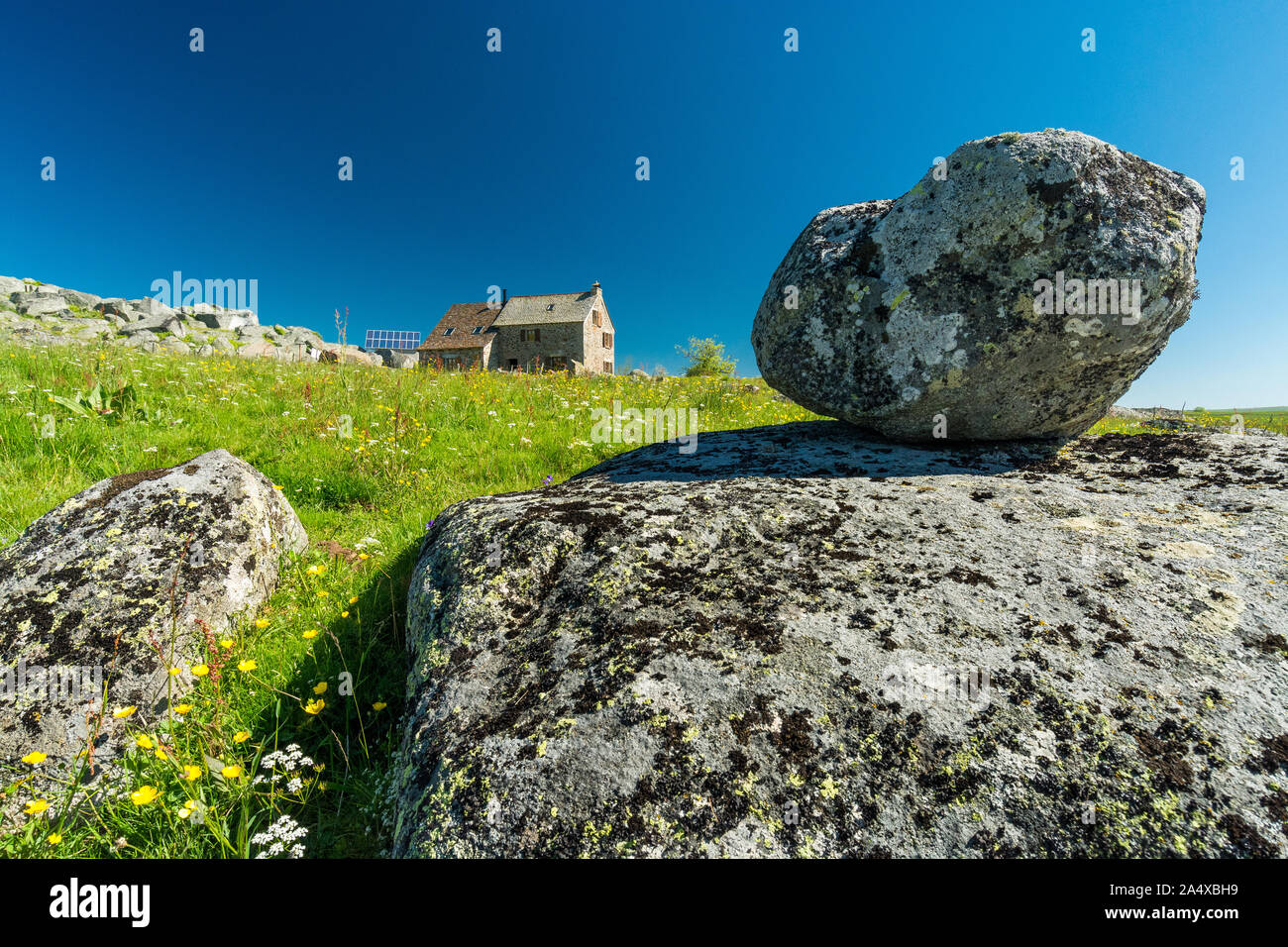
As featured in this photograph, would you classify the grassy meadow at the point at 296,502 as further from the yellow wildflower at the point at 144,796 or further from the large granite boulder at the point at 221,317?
the large granite boulder at the point at 221,317

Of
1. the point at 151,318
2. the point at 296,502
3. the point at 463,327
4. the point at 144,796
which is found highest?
the point at 463,327

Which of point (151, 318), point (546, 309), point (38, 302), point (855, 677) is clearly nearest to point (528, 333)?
point (546, 309)

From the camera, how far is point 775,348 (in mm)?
3922

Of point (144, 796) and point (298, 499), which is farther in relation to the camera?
point (298, 499)

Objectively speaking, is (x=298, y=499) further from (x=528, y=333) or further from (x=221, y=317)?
(x=528, y=333)

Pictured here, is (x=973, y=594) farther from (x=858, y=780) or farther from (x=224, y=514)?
(x=224, y=514)

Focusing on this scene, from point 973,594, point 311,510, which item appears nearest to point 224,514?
point 311,510

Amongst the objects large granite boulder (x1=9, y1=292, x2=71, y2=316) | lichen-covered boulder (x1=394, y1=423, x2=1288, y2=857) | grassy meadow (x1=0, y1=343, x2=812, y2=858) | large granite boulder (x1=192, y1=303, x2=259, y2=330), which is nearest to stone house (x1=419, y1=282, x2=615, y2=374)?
large granite boulder (x1=192, y1=303, x2=259, y2=330)

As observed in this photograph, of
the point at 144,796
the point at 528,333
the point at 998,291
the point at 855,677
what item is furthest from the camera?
the point at 528,333

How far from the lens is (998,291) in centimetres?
315

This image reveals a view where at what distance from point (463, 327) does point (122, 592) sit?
54866mm

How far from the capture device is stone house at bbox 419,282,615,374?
159 feet

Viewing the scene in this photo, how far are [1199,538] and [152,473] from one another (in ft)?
19.7

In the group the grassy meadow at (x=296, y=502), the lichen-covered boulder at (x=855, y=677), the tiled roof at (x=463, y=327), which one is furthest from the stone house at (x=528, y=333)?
the lichen-covered boulder at (x=855, y=677)
